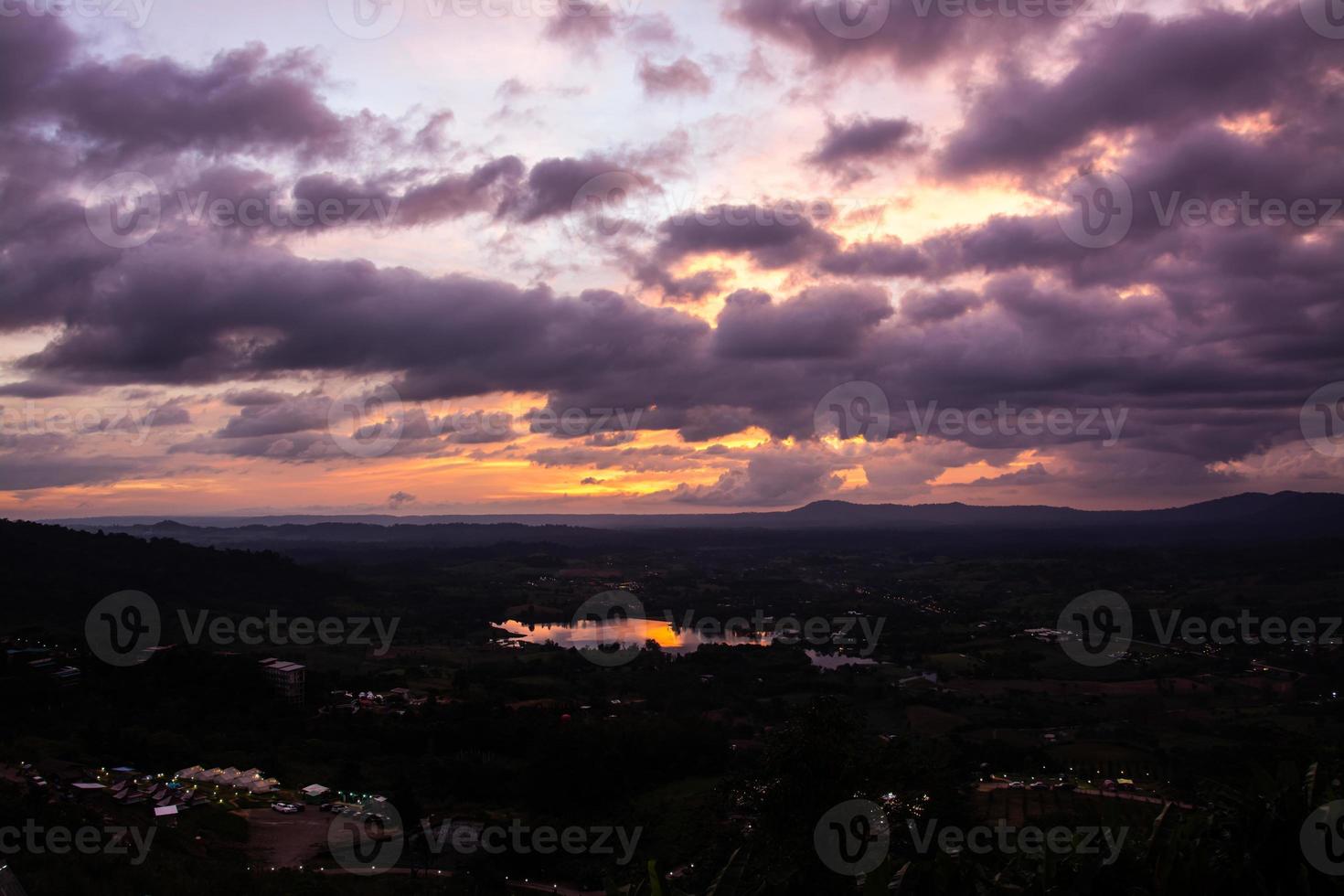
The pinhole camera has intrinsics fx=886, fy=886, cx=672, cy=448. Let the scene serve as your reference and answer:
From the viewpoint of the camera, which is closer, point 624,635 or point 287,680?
point 287,680

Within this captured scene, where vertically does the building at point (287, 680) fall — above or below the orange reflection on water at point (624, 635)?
above

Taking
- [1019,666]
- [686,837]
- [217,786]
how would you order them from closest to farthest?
[686,837], [217,786], [1019,666]

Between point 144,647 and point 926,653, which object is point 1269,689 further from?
point 144,647

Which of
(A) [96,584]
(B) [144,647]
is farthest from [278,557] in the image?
(B) [144,647]

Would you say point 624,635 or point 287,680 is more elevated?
point 287,680

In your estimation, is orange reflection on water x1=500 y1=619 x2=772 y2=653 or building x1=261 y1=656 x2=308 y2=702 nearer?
building x1=261 y1=656 x2=308 y2=702

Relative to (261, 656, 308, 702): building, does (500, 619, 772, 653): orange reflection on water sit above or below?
below

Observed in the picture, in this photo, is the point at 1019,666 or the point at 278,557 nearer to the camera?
the point at 1019,666

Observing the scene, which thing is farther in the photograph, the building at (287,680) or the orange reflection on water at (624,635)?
the orange reflection on water at (624,635)
